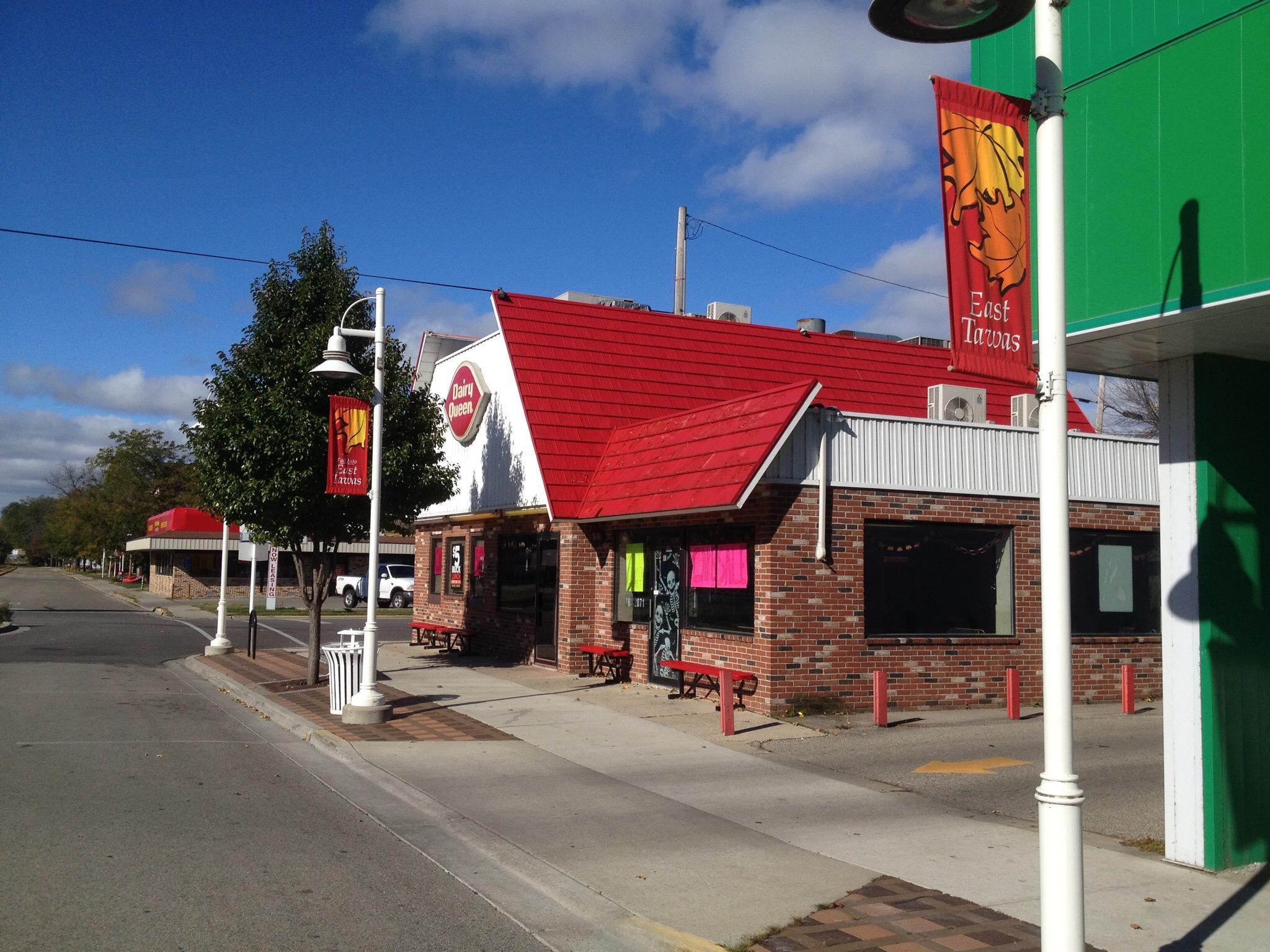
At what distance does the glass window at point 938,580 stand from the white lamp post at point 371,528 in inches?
265

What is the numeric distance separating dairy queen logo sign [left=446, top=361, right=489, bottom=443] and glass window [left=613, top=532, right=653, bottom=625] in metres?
4.91

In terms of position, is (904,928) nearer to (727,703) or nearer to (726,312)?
(727,703)

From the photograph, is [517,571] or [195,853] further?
[517,571]

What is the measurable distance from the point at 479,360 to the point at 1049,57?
1785 cm

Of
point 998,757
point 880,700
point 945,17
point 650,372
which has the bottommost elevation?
point 998,757

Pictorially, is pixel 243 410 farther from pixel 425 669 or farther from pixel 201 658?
pixel 201 658

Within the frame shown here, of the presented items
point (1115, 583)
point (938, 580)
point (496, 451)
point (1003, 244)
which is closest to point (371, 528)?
point (496, 451)

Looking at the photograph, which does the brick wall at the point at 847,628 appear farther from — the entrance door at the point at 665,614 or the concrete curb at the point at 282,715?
the concrete curb at the point at 282,715

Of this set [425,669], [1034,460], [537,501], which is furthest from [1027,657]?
[425,669]

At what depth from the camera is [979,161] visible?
17.4 feet

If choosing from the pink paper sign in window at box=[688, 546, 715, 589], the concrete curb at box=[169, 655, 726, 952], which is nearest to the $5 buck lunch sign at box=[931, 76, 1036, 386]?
the concrete curb at box=[169, 655, 726, 952]

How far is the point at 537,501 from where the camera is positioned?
1911 cm

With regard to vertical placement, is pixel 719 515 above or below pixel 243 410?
below

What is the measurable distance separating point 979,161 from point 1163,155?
269 cm
